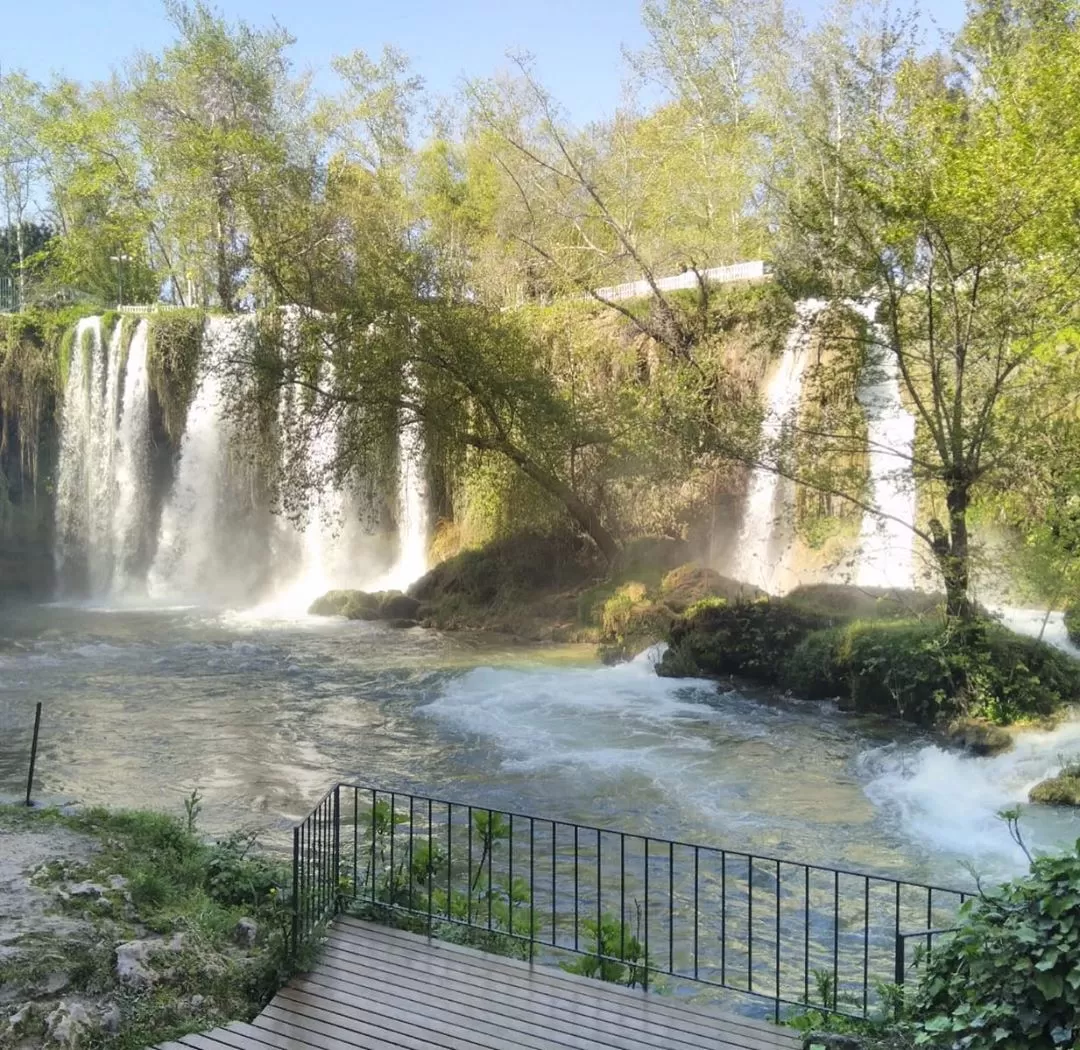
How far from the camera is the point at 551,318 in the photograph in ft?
95.5

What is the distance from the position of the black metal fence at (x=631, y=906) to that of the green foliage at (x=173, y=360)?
23.7 m

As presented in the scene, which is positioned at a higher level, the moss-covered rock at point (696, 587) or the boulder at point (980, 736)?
the moss-covered rock at point (696, 587)

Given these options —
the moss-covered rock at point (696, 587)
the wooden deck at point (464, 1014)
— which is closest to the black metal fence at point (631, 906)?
the wooden deck at point (464, 1014)

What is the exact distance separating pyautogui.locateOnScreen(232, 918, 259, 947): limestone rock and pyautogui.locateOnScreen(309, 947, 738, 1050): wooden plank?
72 cm

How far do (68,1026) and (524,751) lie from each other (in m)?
9.82

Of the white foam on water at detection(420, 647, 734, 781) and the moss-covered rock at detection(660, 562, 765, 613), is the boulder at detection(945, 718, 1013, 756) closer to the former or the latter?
the white foam on water at detection(420, 647, 734, 781)

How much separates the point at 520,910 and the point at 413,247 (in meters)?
20.5

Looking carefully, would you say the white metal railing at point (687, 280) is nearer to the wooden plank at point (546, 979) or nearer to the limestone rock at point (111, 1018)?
the wooden plank at point (546, 979)

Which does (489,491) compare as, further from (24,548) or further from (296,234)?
(24,548)

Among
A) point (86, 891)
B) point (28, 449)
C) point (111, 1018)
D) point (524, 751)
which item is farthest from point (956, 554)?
point (28, 449)

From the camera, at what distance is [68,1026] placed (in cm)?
631

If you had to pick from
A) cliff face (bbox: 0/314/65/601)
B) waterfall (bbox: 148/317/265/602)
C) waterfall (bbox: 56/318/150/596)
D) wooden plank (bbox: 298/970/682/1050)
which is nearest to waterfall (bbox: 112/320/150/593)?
waterfall (bbox: 56/318/150/596)

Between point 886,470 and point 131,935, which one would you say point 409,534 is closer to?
point 886,470

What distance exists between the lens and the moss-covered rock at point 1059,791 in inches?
515
